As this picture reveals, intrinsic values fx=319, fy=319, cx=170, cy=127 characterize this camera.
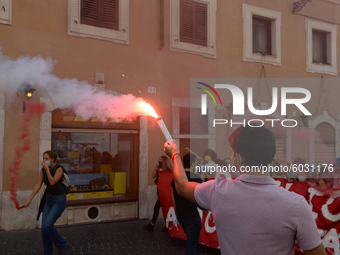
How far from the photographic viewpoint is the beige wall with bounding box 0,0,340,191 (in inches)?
319

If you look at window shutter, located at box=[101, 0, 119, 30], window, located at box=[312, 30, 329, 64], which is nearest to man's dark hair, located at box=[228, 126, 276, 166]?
window shutter, located at box=[101, 0, 119, 30]

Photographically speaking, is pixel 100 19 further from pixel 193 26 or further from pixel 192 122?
pixel 192 122

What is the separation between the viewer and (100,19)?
9.24m

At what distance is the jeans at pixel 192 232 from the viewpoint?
449 centimetres

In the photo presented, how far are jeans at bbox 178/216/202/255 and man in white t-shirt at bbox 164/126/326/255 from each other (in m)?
2.79

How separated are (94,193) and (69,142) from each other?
1.63 metres

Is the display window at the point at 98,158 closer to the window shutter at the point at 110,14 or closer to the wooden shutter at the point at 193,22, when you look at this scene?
the window shutter at the point at 110,14

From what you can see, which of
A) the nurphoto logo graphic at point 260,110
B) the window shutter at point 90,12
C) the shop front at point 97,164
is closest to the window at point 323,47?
the nurphoto logo graphic at point 260,110

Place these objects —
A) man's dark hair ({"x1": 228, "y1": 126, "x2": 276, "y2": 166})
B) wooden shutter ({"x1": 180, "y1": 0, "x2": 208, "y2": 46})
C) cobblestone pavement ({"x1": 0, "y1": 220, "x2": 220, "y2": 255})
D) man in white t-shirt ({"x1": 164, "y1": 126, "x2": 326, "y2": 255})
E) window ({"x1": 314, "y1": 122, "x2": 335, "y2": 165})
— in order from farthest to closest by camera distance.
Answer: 1. window ({"x1": 314, "y1": 122, "x2": 335, "y2": 165})
2. wooden shutter ({"x1": 180, "y1": 0, "x2": 208, "y2": 46})
3. cobblestone pavement ({"x1": 0, "y1": 220, "x2": 220, "y2": 255})
4. man's dark hair ({"x1": 228, "y1": 126, "x2": 276, "y2": 166})
5. man in white t-shirt ({"x1": 164, "y1": 126, "x2": 326, "y2": 255})

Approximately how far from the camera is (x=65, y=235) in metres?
7.55

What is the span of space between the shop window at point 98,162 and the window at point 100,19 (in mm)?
2773

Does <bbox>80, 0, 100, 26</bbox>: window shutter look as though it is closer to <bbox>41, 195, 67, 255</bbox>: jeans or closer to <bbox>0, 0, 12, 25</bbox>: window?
<bbox>0, 0, 12, 25</bbox>: window

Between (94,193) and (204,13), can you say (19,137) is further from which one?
(204,13)

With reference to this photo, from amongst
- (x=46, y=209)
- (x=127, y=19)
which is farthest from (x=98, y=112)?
(x=46, y=209)
